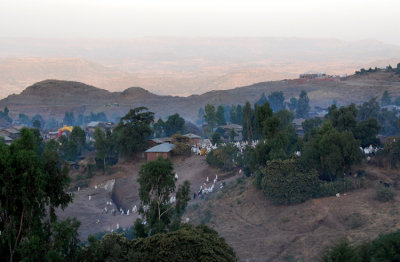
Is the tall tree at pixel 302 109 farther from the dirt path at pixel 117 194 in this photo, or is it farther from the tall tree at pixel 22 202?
the tall tree at pixel 22 202

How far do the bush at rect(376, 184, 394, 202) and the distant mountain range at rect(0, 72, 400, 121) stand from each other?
70.5m

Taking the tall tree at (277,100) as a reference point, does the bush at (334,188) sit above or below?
above

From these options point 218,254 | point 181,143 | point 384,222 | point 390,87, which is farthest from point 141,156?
point 390,87

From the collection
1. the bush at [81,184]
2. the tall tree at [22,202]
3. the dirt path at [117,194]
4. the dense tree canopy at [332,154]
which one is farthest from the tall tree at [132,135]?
the tall tree at [22,202]

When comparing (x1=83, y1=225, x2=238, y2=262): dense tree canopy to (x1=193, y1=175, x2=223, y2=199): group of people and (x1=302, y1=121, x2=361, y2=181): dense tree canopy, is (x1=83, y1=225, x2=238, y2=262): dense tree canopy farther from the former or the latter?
(x1=193, y1=175, x2=223, y2=199): group of people

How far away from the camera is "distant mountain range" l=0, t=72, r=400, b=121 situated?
331ft

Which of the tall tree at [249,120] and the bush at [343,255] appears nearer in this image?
the bush at [343,255]

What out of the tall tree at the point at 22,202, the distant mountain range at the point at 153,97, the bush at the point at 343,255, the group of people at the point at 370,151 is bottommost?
the distant mountain range at the point at 153,97

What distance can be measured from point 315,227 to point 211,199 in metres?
8.75

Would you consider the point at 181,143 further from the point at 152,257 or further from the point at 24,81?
the point at 24,81

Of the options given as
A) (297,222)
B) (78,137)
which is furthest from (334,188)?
(78,137)

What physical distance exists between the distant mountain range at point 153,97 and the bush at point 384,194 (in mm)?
70528

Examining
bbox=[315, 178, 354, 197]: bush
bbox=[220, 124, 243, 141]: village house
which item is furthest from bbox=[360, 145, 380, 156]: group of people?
bbox=[220, 124, 243, 141]: village house

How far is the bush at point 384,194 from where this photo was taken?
27.4 meters
